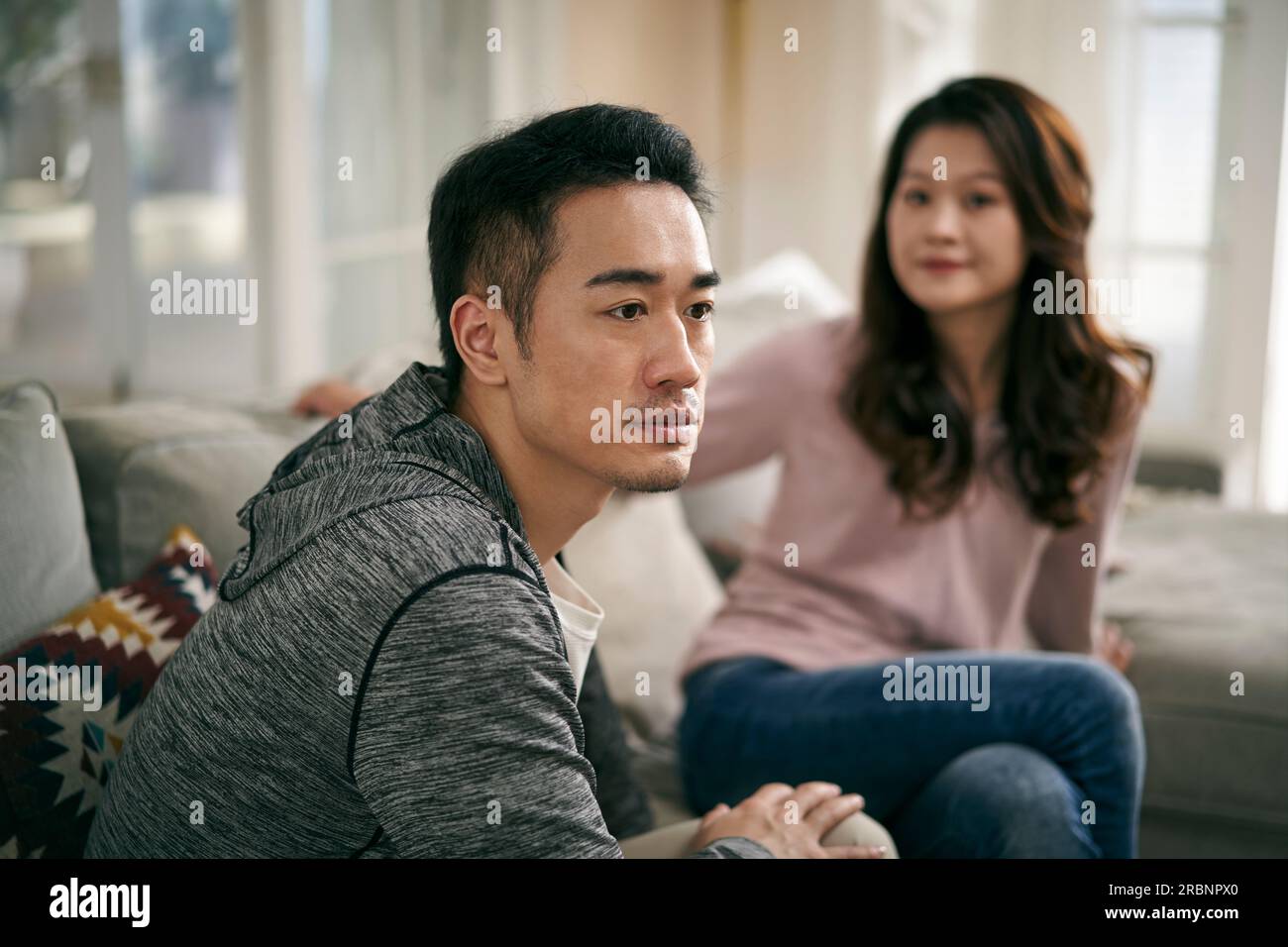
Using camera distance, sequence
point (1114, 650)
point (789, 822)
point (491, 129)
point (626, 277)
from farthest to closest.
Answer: point (491, 129) → point (1114, 650) → point (789, 822) → point (626, 277)

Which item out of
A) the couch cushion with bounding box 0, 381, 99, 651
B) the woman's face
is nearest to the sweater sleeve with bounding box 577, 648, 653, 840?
the couch cushion with bounding box 0, 381, 99, 651

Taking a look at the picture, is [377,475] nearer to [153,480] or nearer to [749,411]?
[153,480]

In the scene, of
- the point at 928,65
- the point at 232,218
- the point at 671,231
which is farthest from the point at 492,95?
the point at 671,231

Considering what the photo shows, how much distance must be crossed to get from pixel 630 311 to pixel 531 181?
117 millimetres

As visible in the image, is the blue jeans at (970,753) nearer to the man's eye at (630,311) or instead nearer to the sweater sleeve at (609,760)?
the sweater sleeve at (609,760)

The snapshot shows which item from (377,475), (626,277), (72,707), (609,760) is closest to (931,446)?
(609,760)

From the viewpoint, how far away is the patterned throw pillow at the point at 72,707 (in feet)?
3.51

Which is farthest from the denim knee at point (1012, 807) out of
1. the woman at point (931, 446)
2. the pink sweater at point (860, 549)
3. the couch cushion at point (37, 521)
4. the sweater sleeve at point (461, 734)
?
the couch cushion at point (37, 521)

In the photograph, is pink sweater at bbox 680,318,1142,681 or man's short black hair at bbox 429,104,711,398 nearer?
man's short black hair at bbox 429,104,711,398

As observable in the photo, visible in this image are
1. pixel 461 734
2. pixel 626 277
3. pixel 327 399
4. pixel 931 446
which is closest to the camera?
pixel 461 734

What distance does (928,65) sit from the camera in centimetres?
377

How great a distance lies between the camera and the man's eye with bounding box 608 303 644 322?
971 mm

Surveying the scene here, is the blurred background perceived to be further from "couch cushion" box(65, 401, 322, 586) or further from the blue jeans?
the blue jeans

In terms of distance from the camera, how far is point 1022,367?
1757mm
